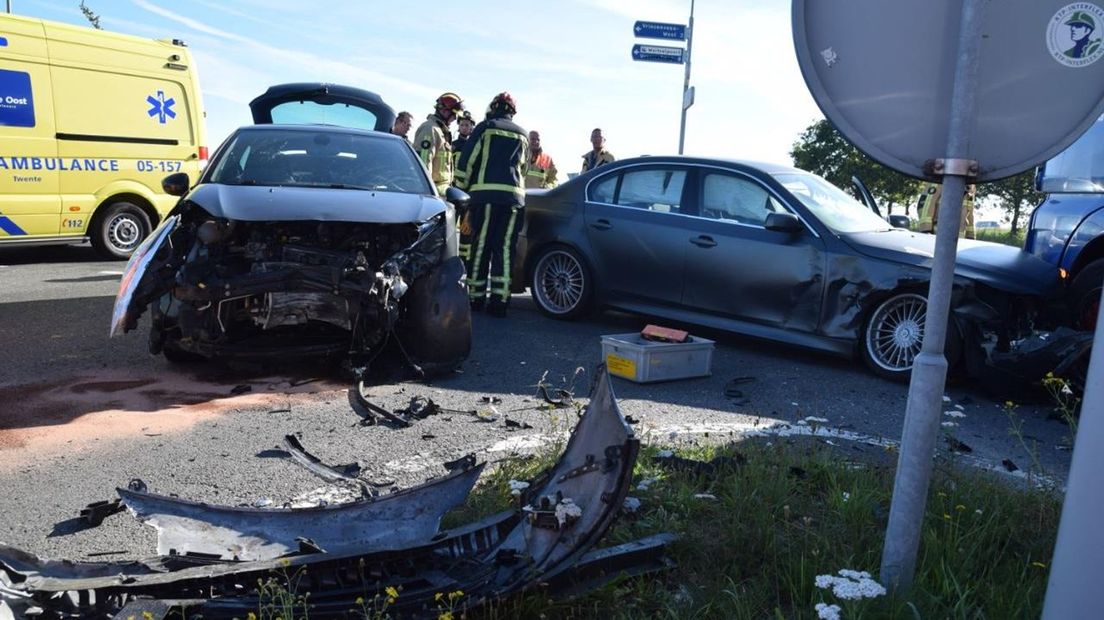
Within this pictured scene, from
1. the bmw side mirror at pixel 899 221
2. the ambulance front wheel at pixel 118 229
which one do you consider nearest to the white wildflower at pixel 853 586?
the bmw side mirror at pixel 899 221

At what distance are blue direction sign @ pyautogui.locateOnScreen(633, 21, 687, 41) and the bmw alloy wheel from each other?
905 centimetres

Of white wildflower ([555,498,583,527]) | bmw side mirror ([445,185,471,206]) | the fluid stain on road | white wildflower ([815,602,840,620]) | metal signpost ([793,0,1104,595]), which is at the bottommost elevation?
the fluid stain on road

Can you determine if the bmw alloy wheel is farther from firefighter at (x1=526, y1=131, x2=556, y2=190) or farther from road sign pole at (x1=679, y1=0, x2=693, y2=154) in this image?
road sign pole at (x1=679, y1=0, x2=693, y2=154)

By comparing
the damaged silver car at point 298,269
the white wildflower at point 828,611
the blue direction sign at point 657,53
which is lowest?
the white wildflower at point 828,611

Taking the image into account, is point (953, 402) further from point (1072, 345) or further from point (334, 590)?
point (334, 590)

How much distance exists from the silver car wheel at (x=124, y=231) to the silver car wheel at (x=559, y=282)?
21.7ft

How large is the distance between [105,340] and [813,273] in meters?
5.45

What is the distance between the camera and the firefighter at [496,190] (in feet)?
27.4

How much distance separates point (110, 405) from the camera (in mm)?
5039

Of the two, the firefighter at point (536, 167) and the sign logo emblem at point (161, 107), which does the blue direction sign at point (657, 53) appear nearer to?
the firefighter at point (536, 167)

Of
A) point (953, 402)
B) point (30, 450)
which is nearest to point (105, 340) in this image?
point (30, 450)

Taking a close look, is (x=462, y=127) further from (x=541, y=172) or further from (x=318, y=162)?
(x=318, y=162)

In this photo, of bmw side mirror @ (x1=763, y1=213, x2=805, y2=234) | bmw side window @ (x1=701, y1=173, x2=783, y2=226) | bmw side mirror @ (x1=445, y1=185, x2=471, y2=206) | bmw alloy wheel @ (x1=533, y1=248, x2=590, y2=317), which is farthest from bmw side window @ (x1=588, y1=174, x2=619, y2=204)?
bmw side mirror @ (x1=445, y1=185, x2=471, y2=206)

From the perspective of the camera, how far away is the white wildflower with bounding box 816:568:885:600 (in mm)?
2373
